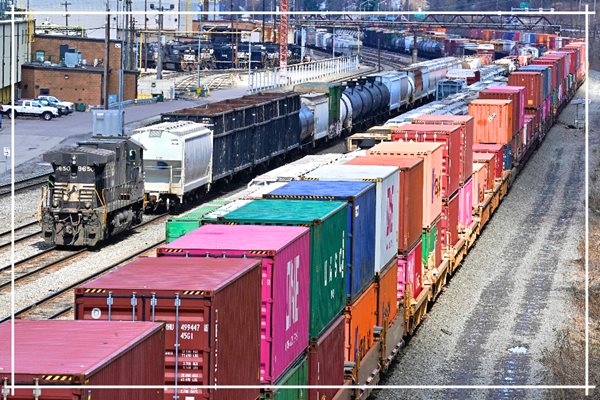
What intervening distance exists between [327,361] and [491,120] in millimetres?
32450

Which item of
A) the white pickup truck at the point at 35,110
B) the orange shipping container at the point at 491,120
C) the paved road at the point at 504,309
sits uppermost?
the orange shipping container at the point at 491,120

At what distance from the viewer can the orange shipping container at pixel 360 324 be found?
20.9 meters

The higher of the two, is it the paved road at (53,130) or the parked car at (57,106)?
the parked car at (57,106)

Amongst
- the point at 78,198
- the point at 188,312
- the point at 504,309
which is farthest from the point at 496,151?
the point at 188,312

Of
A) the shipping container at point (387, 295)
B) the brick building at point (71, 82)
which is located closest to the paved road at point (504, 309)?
the shipping container at point (387, 295)

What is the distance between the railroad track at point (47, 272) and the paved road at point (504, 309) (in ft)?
27.6

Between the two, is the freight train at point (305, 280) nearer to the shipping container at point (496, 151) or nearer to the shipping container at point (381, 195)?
the shipping container at point (381, 195)

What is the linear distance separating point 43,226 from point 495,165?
62.9 ft

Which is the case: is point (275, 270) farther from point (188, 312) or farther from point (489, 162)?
point (489, 162)

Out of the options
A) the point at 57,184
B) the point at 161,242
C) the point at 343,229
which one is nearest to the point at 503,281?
the point at 161,242

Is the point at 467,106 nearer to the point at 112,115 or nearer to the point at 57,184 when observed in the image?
the point at 112,115

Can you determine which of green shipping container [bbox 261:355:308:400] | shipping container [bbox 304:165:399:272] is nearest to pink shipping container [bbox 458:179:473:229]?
shipping container [bbox 304:165:399:272]

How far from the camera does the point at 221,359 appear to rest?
13234mm

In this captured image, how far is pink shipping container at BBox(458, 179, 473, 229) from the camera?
37.0 metres
